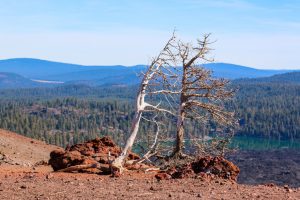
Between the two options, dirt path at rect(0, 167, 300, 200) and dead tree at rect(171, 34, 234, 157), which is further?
dead tree at rect(171, 34, 234, 157)

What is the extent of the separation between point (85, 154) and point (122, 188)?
4.16m

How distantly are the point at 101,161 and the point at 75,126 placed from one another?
102m

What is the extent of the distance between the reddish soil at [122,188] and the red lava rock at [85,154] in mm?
865

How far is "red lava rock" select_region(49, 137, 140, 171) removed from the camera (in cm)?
1394

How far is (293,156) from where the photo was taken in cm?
9275

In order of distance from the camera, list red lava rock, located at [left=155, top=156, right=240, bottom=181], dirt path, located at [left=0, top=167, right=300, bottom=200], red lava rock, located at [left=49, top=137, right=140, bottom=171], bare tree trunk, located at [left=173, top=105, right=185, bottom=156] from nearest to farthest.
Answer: dirt path, located at [left=0, top=167, right=300, bottom=200] → red lava rock, located at [left=155, top=156, right=240, bottom=181] → red lava rock, located at [left=49, top=137, right=140, bottom=171] → bare tree trunk, located at [left=173, top=105, right=185, bottom=156]

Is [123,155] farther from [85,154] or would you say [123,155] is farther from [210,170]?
[210,170]

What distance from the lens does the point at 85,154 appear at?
14.8 m

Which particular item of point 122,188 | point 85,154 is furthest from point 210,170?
point 85,154

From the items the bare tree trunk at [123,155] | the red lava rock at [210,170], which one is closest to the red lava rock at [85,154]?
the bare tree trunk at [123,155]

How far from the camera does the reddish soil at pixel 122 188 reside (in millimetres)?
10031

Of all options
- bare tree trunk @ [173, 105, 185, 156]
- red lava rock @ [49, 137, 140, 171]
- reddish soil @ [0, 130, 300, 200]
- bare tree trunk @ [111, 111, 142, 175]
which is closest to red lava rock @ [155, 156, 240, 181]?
reddish soil @ [0, 130, 300, 200]

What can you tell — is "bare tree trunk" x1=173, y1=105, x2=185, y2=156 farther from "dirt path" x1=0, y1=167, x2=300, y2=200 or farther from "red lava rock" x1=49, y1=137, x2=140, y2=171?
"dirt path" x1=0, y1=167, x2=300, y2=200

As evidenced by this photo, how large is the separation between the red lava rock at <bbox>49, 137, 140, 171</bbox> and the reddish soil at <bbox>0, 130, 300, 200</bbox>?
0.87 metres
